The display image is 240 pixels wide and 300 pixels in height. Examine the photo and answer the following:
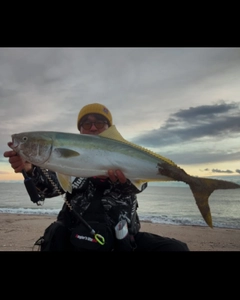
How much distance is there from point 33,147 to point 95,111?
1.81 metres

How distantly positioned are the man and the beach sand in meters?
2.86

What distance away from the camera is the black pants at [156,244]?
3.34 m

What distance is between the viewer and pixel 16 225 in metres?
8.70

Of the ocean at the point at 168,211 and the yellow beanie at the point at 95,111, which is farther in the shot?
the ocean at the point at 168,211

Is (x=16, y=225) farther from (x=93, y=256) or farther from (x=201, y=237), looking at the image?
(x=93, y=256)

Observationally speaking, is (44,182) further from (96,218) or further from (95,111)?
(95,111)

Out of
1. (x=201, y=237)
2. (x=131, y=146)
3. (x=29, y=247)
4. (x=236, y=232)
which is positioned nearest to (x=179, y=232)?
(x=201, y=237)

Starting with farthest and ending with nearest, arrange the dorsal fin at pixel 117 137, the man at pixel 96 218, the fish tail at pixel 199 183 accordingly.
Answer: the man at pixel 96 218, the dorsal fin at pixel 117 137, the fish tail at pixel 199 183

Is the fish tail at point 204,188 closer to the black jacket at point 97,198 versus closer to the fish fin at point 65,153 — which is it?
the black jacket at point 97,198

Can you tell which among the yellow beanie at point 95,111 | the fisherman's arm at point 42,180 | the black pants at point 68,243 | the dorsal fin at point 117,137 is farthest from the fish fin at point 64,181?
the yellow beanie at point 95,111

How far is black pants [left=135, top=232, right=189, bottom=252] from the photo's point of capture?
3.34 m

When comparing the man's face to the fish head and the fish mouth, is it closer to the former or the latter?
the fish head

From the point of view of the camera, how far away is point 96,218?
351cm

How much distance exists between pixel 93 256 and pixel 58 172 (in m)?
1.19
